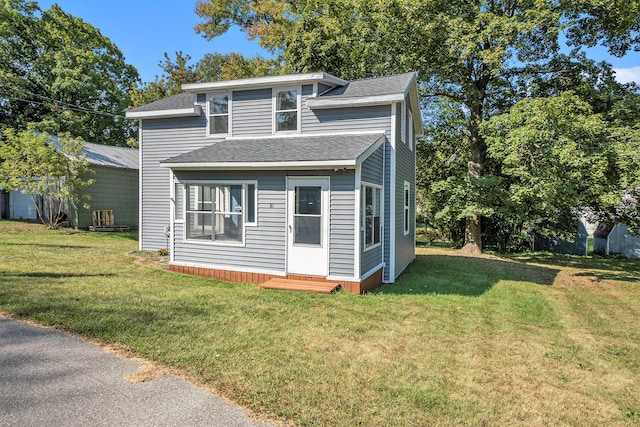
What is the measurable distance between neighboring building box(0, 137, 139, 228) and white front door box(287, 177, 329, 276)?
14680mm

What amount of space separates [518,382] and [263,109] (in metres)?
8.62

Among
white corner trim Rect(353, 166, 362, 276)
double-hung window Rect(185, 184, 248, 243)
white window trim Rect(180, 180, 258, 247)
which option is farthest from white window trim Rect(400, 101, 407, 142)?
double-hung window Rect(185, 184, 248, 243)

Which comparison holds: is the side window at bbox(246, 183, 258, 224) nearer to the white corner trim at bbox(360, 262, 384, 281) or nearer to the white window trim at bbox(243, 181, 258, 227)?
the white window trim at bbox(243, 181, 258, 227)

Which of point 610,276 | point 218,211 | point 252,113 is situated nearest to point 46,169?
point 252,113

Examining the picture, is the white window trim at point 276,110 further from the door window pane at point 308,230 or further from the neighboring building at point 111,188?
the neighboring building at point 111,188

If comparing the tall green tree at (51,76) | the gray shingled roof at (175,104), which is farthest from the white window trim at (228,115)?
the tall green tree at (51,76)

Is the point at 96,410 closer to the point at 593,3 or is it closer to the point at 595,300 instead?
the point at 595,300

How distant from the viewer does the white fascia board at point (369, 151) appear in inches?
288

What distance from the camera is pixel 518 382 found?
4047 mm

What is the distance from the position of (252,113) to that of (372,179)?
4.20m

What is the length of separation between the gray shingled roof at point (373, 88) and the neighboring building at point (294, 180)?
3 cm

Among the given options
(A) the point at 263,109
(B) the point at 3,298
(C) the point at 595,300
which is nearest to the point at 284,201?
(A) the point at 263,109

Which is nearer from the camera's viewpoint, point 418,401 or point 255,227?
point 418,401

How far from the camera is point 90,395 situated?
3357 mm
